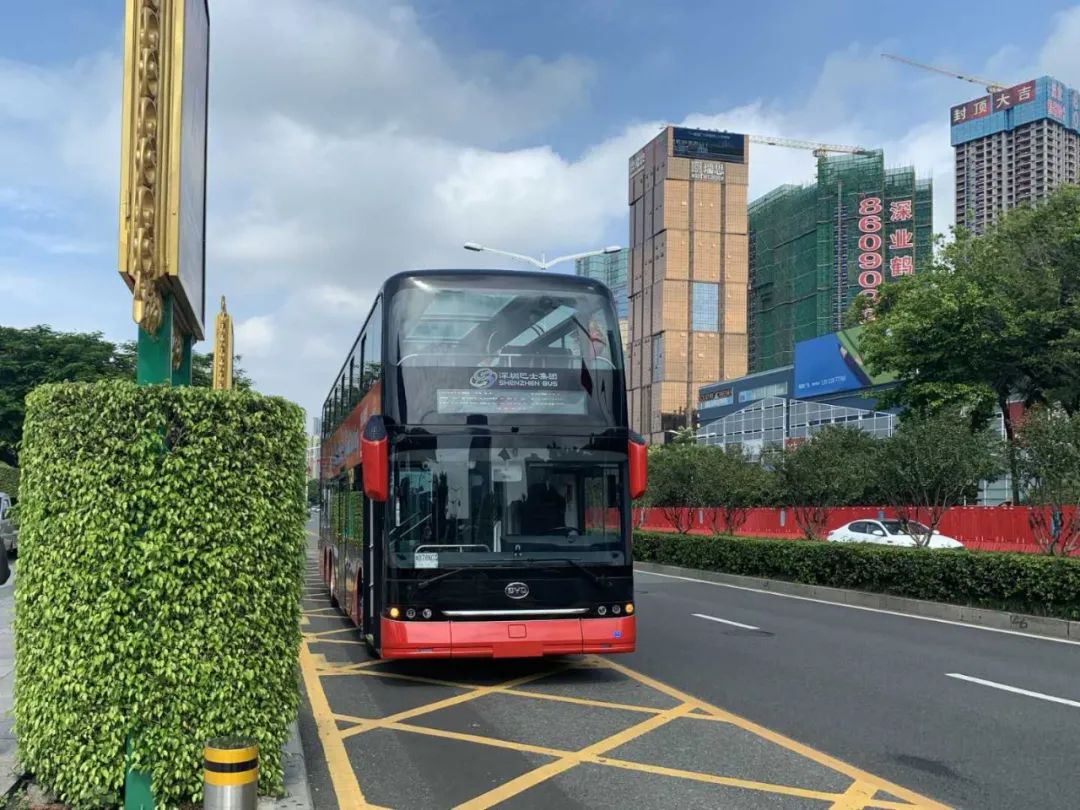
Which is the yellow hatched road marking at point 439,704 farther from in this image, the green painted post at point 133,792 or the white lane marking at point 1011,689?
the white lane marking at point 1011,689

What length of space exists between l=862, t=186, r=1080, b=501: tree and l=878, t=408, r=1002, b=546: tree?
934cm

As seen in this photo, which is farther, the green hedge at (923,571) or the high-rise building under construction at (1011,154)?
the high-rise building under construction at (1011,154)

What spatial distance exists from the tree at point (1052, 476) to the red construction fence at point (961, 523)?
4687 mm

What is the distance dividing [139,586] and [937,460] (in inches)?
663

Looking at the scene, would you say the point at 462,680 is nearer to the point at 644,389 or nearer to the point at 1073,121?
the point at 1073,121

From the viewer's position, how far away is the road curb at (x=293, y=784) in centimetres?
530

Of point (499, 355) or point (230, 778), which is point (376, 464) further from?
point (230, 778)

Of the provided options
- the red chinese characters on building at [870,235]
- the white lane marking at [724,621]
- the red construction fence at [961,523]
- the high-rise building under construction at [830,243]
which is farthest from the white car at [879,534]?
the red chinese characters on building at [870,235]

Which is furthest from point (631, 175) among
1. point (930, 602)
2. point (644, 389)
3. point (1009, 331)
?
point (930, 602)

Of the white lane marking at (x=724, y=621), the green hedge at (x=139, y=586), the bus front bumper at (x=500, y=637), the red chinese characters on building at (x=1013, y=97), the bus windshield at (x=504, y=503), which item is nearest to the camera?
the green hedge at (x=139, y=586)

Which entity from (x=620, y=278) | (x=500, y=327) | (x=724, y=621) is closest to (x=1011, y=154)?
(x=724, y=621)

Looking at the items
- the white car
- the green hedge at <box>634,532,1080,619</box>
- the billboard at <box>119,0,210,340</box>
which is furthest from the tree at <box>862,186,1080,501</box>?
the billboard at <box>119,0,210,340</box>

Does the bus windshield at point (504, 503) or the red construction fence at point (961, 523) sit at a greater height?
the bus windshield at point (504, 503)

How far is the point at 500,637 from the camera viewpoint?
9.00 meters
